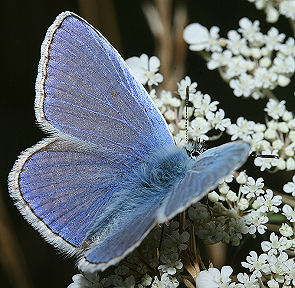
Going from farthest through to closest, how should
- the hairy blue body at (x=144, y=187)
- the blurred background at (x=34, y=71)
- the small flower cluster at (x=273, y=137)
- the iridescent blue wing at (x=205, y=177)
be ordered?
the blurred background at (x=34, y=71)
the small flower cluster at (x=273, y=137)
the hairy blue body at (x=144, y=187)
the iridescent blue wing at (x=205, y=177)

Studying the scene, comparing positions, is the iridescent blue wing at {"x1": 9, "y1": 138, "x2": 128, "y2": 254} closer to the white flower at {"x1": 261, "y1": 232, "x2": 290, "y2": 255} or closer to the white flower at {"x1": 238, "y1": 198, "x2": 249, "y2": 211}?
the white flower at {"x1": 238, "y1": 198, "x2": 249, "y2": 211}

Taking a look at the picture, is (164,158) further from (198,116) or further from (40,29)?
(40,29)

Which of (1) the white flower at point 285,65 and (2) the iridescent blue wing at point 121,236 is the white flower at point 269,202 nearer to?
(2) the iridescent blue wing at point 121,236

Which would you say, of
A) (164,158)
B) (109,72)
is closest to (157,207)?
(164,158)

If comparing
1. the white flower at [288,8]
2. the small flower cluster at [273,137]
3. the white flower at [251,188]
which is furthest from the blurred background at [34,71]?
the white flower at [251,188]

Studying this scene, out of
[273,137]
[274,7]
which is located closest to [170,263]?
[273,137]

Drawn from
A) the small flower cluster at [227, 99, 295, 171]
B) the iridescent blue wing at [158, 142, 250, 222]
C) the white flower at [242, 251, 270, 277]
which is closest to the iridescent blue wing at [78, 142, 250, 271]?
the iridescent blue wing at [158, 142, 250, 222]
